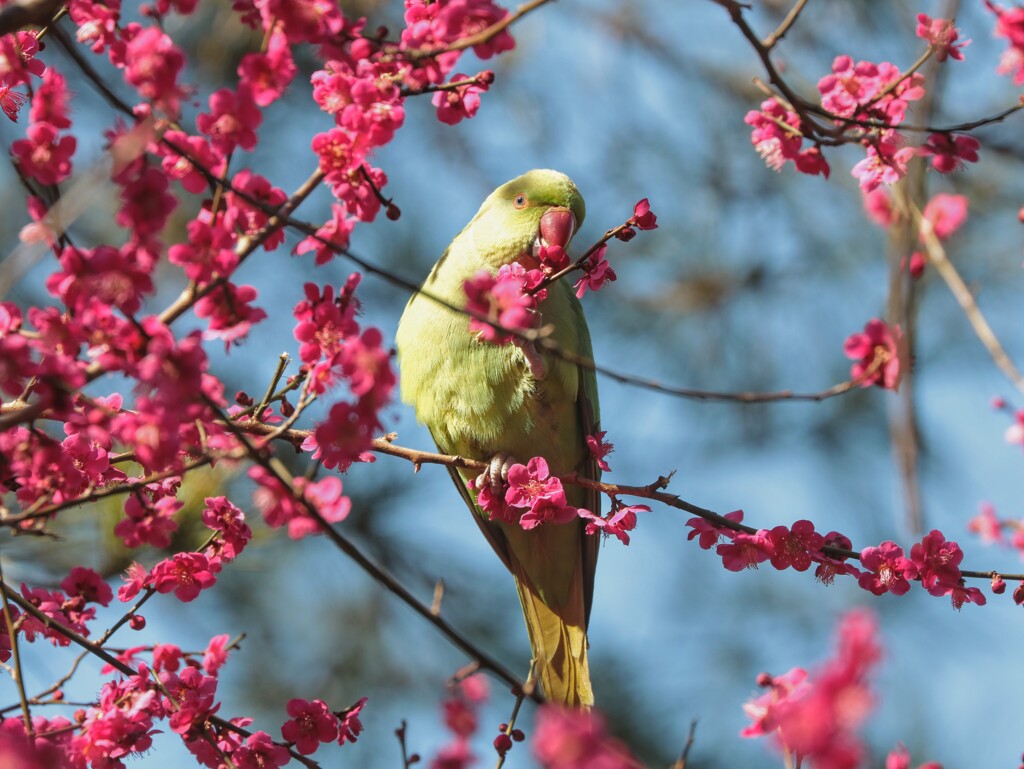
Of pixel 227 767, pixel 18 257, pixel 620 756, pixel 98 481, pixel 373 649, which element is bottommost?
pixel 620 756

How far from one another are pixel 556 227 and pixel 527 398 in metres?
0.53

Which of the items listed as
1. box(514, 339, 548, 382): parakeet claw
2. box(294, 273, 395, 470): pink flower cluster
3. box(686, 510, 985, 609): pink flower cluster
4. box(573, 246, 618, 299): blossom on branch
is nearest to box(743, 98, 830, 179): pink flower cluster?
box(573, 246, 618, 299): blossom on branch

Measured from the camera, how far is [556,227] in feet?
10.3

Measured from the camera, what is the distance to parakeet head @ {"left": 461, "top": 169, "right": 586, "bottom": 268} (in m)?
3.15

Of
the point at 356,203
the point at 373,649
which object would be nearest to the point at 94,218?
the point at 373,649

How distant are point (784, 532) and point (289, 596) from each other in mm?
3929

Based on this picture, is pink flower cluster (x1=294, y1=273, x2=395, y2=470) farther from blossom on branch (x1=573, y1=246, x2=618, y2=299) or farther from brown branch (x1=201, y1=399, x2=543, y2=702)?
blossom on branch (x1=573, y1=246, x2=618, y2=299)

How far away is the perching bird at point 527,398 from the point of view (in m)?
2.98

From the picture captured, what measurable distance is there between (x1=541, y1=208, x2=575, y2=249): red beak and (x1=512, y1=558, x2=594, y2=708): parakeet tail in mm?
1031

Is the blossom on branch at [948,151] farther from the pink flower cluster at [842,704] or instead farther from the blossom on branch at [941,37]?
the pink flower cluster at [842,704]

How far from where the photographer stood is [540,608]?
335 cm

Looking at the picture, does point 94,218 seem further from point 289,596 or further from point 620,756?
point 620,756

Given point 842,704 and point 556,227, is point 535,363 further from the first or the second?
point 842,704

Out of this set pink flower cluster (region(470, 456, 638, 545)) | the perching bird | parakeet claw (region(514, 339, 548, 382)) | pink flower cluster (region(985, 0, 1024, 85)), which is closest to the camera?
pink flower cluster (region(985, 0, 1024, 85))
